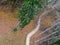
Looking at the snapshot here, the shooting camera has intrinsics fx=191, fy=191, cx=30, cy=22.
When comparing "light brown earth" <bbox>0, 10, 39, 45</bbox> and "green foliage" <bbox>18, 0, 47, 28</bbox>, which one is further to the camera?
"light brown earth" <bbox>0, 10, 39, 45</bbox>

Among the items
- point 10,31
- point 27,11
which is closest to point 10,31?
point 10,31

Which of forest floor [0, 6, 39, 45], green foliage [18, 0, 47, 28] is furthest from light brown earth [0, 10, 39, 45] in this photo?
green foliage [18, 0, 47, 28]

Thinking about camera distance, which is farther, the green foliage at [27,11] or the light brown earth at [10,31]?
the light brown earth at [10,31]

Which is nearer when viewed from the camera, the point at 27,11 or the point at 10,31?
the point at 27,11

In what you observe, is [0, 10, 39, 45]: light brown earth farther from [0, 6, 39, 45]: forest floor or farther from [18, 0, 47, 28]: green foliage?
[18, 0, 47, 28]: green foliage

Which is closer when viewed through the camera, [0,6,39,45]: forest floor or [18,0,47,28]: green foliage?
[18,0,47,28]: green foliage

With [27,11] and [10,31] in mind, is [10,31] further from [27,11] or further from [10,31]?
[27,11]

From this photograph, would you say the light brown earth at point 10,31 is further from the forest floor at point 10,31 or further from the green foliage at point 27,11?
the green foliage at point 27,11

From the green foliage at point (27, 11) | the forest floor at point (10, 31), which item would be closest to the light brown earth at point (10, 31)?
the forest floor at point (10, 31)

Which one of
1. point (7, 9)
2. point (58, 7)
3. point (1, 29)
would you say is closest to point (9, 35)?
point (1, 29)

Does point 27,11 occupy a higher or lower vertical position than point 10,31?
lower

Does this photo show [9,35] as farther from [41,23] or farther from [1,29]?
[41,23]

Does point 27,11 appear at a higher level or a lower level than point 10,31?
lower
